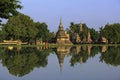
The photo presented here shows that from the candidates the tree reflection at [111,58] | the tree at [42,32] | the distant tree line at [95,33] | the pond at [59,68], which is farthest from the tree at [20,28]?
the pond at [59,68]

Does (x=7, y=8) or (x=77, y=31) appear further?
(x=77, y=31)

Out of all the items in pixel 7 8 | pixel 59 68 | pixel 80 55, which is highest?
pixel 7 8

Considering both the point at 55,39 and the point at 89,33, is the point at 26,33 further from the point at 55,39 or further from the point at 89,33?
the point at 89,33

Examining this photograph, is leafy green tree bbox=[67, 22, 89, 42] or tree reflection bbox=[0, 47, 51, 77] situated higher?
leafy green tree bbox=[67, 22, 89, 42]

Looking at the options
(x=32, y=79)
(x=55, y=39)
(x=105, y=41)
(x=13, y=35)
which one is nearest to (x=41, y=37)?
(x=55, y=39)

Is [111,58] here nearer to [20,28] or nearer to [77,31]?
[20,28]

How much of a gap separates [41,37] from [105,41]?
2146 cm

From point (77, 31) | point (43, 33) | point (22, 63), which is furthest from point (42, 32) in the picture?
point (22, 63)

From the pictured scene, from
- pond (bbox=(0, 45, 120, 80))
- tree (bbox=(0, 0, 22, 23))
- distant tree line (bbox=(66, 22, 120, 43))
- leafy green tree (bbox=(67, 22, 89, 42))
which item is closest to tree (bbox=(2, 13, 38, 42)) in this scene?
distant tree line (bbox=(66, 22, 120, 43))

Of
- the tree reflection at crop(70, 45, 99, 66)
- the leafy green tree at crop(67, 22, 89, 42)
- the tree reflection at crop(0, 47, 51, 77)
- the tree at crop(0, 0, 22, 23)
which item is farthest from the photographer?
the leafy green tree at crop(67, 22, 89, 42)

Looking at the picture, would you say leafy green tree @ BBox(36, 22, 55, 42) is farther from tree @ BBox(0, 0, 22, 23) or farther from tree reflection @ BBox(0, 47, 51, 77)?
tree @ BBox(0, 0, 22, 23)

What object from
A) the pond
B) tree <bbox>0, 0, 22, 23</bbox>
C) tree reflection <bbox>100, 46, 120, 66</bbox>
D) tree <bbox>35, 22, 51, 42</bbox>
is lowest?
the pond

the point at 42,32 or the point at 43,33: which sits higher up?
the point at 42,32

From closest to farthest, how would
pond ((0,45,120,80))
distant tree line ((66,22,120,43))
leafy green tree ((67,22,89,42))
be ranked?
1. pond ((0,45,120,80))
2. distant tree line ((66,22,120,43))
3. leafy green tree ((67,22,89,42))
